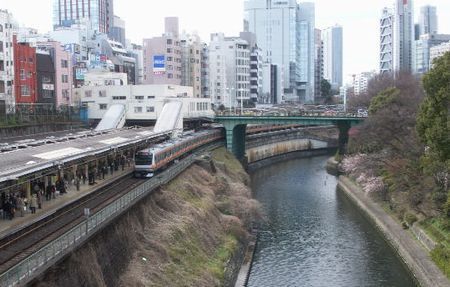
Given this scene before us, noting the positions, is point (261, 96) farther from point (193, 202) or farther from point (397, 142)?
point (193, 202)

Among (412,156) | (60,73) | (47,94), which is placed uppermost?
(60,73)

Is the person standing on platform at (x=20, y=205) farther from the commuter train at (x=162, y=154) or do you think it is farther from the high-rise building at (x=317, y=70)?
the high-rise building at (x=317, y=70)

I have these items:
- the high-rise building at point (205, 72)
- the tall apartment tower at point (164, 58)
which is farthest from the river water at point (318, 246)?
the high-rise building at point (205, 72)

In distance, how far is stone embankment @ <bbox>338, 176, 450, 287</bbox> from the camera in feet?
78.3

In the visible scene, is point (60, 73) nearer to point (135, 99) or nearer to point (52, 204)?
point (135, 99)

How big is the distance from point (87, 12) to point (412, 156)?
121358 mm

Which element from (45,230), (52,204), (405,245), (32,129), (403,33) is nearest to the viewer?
(45,230)

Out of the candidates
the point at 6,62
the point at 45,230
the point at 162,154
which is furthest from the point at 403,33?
the point at 45,230

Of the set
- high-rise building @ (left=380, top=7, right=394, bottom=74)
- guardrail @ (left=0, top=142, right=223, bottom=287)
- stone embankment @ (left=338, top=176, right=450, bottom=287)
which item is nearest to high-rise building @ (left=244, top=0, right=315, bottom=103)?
high-rise building @ (left=380, top=7, right=394, bottom=74)

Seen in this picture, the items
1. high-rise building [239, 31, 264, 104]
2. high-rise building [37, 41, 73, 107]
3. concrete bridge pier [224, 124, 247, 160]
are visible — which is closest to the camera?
high-rise building [37, 41, 73, 107]

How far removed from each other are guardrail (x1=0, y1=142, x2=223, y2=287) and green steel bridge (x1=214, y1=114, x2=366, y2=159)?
105 ft

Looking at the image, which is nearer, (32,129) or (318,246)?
(318,246)

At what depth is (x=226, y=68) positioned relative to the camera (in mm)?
101250

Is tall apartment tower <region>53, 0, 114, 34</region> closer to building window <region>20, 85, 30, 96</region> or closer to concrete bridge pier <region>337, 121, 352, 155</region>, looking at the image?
building window <region>20, 85, 30, 96</region>
